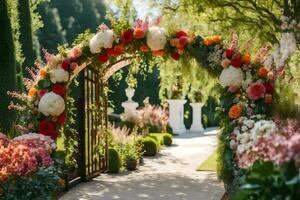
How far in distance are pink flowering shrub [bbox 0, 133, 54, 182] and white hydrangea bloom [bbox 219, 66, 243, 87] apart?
295 cm

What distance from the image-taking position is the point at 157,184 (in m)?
11.0

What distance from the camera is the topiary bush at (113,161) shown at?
1251 centimetres

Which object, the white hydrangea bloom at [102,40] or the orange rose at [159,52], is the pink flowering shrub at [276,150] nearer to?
the orange rose at [159,52]

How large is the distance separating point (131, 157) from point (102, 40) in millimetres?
5014

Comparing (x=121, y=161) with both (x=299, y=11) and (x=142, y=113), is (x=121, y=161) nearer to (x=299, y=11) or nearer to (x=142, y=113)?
(x=299, y=11)

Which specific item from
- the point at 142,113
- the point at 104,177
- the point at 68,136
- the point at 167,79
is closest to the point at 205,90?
the point at 167,79

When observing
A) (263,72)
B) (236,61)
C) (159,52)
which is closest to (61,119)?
(159,52)

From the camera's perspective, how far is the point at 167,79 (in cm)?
1602

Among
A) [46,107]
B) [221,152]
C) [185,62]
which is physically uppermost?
[185,62]

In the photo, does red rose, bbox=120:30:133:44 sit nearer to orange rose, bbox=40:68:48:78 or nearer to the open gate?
orange rose, bbox=40:68:48:78

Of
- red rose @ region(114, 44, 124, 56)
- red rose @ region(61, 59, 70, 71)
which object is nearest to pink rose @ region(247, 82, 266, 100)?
red rose @ region(114, 44, 124, 56)

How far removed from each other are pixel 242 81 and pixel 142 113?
11836 millimetres

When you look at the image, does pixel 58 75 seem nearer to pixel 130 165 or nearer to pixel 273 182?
pixel 130 165

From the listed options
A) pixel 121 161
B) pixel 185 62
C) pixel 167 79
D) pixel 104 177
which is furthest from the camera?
pixel 167 79
